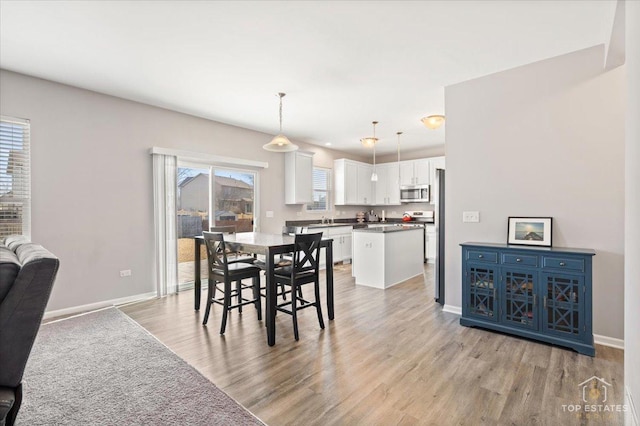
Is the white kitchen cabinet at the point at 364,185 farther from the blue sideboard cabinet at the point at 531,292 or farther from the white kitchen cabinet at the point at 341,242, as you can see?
the blue sideboard cabinet at the point at 531,292

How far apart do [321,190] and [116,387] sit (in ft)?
18.3

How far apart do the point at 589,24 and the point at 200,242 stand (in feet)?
14.0

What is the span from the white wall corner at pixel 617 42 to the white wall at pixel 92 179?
486cm

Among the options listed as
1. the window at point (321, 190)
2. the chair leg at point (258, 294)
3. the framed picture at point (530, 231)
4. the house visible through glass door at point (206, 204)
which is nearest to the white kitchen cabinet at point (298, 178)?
the window at point (321, 190)

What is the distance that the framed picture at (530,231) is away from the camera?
3.03 metres

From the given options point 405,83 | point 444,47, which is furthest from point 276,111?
point 444,47

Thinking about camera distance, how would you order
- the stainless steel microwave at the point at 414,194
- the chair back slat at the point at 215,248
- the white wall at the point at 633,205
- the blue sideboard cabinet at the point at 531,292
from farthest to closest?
the stainless steel microwave at the point at 414,194 < the chair back slat at the point at 215,248 < the blue sideboard cabinet at the point at 531,292 < the white wall at the point at 633,205

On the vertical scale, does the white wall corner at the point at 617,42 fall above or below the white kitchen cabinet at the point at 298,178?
above

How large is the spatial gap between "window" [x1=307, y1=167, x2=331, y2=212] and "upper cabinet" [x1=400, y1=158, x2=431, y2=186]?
73.1 inches

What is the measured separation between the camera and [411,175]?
25.0ft

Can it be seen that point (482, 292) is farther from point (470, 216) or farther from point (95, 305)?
point (95, 305)

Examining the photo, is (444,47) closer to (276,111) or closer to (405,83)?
(405,83)

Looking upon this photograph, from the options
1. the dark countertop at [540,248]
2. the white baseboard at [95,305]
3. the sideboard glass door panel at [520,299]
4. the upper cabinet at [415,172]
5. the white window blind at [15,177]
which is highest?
the upper cabinet at [415,172]

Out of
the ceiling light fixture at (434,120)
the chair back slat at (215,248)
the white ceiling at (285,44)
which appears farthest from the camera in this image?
the ceiling light fixture at (434,120)
